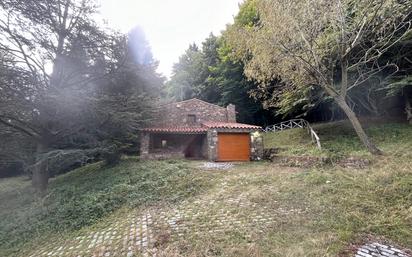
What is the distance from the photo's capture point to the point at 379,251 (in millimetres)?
4055

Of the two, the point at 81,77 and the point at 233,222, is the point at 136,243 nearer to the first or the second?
the point at 233,222

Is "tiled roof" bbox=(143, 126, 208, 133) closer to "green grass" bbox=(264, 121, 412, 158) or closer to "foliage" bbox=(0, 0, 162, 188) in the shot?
"foliage" bbox=(0, 0, 162, 188)

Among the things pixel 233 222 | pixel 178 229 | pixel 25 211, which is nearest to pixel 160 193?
pixel 178 229

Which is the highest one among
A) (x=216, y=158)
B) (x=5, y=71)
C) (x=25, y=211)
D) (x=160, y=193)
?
(x=5, y=71)

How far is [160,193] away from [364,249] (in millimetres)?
6227

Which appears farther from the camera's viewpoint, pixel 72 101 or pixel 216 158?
pixel 216 158

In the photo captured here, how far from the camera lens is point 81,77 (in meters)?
11.7

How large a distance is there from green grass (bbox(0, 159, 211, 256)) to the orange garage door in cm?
353

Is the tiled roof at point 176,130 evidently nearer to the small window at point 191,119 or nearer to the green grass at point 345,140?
the small window at point 191,119

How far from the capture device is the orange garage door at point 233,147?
1411 cm

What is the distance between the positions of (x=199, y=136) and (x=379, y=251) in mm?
13489

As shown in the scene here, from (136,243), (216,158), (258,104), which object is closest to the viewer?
(136,243)

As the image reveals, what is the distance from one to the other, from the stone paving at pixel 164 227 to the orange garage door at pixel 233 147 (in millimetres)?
7201

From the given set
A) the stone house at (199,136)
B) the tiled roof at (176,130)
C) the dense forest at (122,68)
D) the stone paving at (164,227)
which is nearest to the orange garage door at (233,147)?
the stone house at (199,136)
